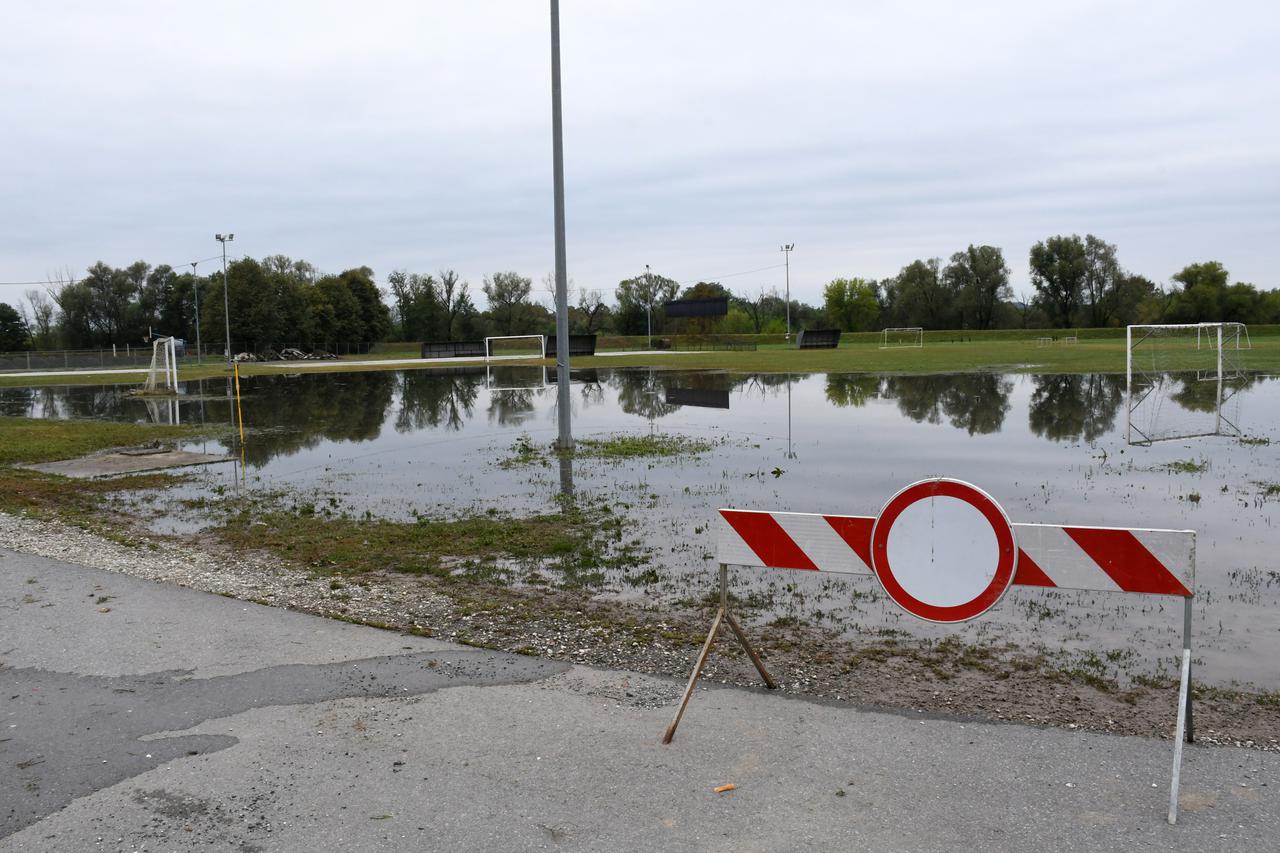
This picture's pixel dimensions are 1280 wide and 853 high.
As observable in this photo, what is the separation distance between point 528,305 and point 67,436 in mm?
95125

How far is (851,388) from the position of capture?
3156cm

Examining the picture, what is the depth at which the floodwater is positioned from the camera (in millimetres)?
6969

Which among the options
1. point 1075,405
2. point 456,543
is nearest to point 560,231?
point 456,543

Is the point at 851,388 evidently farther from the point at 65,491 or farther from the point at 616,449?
the point at 65,491

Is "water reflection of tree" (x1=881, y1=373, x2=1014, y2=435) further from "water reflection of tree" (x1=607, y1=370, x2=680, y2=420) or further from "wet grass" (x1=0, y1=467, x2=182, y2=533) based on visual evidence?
"wet grass" (x1=0, y1=467, x2=182, y2=533)

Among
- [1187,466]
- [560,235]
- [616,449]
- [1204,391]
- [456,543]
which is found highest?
[560,235]

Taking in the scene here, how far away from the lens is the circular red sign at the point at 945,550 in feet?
15.2

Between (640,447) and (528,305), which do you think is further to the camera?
(528,305)

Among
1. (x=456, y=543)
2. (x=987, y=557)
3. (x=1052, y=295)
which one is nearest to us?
(x=987, y=557)

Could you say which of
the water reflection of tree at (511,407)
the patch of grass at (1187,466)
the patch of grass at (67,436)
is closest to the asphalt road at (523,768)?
the patch of grass at (1187,466)

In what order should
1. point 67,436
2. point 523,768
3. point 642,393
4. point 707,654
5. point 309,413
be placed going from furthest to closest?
1. point 642,393
2. point 309,413
3. point 67,436
4. point 707,654
5. point 523,768

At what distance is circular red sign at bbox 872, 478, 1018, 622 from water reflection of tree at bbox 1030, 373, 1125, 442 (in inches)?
536

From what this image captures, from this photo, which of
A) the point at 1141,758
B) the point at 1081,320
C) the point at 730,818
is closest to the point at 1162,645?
the point at 1141,758

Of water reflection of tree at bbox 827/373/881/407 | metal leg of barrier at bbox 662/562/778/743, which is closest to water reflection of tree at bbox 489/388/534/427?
water reflection of tree at bbox 827/373/881/407
